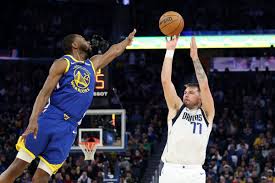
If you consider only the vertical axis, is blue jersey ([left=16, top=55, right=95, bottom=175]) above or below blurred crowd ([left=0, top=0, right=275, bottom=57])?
below

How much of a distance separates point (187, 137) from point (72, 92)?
4.15 feet

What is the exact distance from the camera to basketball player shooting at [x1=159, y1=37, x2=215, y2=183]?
6.70 m

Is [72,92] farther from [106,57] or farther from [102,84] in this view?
[102,84]

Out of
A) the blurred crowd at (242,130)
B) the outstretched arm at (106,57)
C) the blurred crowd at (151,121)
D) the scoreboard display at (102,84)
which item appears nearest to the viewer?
the outstretched arm at (106,57)

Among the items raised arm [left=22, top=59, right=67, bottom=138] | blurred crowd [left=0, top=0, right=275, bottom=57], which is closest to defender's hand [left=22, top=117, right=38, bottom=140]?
raised arm [left=22, top=59, right=67, bottom=138]

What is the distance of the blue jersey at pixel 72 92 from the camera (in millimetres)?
6840

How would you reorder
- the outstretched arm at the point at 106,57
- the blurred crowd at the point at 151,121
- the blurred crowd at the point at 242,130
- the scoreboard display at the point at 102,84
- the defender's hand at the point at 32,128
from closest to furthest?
the defender's hand at the point at 32,128 < the outstretched arm at the point at 106,57 < the scoreboard display at the point at 102,84 < the blurred crowd at the point at 242,130 < the blurred crowd at the point at 151,121

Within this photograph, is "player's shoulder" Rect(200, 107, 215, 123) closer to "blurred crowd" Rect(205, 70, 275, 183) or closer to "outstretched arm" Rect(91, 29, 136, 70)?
"outstretched arm" Rect(91, 29, 136, 70)

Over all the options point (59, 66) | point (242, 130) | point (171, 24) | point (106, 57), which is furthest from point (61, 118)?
point (242, 130)

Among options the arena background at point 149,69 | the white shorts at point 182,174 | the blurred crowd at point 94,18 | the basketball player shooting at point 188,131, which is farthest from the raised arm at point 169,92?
the blurred crowd at point 94,18

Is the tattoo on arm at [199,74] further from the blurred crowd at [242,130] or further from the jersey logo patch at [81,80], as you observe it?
the blurred crowd at [242,130]

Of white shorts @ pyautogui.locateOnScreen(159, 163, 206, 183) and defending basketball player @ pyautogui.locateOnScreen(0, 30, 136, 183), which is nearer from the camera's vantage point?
white shorts @ pyautogui.locateOnScreen(159, 163, 206, 183)

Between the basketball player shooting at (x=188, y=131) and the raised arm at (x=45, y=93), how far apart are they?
1076mm

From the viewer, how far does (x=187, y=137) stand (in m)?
6.77
